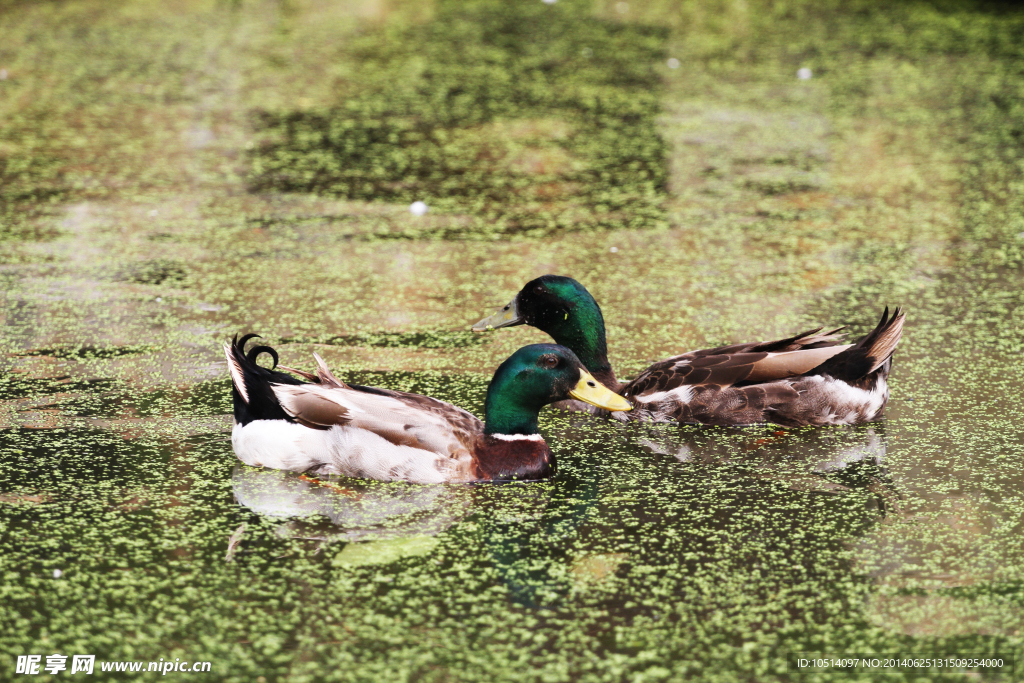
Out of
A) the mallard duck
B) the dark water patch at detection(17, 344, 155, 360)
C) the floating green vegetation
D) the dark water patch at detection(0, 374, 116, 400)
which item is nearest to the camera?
the mallard duck

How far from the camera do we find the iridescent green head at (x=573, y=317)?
165 inches

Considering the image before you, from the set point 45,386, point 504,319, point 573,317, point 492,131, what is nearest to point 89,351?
point 45,386

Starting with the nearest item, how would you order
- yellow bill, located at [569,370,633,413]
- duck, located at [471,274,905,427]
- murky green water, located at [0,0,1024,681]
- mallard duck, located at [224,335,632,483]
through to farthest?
murky green water, located at [0,0,1024,681] < mallard duck, located at [224,335,632,483] < yellow bill, located at [569,370,633,413] < duck, located at [471,274,905,427]

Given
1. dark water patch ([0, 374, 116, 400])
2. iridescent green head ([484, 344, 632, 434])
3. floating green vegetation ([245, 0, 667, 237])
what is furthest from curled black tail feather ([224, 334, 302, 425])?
floating green vegetation ([245, 0, 667, 237])

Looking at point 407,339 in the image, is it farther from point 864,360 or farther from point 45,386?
point 864,360

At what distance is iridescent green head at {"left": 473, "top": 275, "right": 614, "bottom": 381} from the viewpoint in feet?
13.8

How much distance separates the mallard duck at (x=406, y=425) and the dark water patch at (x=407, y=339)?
1026 mm

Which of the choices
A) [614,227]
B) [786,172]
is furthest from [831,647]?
[786,172]

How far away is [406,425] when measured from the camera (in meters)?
3.54

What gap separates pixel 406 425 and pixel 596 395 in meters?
0.54

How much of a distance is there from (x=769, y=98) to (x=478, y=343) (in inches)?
171

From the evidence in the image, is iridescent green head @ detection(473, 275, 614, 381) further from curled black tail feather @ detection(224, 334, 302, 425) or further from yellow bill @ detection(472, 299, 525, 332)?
curled black tail feather @ detection(224, 334, 302, 425)

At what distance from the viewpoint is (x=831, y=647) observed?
275 centimetres

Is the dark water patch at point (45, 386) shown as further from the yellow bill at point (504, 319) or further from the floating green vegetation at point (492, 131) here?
the floating green vegetation at point (492, 131)
